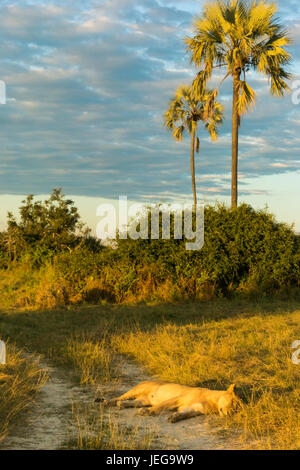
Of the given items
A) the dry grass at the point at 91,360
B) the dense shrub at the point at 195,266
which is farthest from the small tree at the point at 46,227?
the dry grass at the point at 91,360

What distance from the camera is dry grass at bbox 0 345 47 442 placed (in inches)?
241

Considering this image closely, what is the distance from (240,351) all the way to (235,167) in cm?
1426

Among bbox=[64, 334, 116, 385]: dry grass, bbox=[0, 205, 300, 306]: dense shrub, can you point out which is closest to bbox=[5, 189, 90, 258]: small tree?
bbox=[0, 205, 300, 306]: dense shrub

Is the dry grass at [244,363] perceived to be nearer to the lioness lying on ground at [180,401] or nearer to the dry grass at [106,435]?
the lioness lying on ground at [180,401]

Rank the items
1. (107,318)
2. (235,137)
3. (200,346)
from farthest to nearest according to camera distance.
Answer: (235,137) < (107,318) < (200,346)

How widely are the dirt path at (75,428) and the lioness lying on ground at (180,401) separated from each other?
98 mm

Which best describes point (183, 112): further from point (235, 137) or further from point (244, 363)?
point (244, 363)

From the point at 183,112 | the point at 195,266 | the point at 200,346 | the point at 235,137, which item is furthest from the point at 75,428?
the point at 183,112

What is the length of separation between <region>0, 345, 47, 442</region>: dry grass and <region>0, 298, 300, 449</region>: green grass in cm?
81

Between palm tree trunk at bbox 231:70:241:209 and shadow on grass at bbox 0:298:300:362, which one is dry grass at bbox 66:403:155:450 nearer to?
A: shadow on grass at bbox 0:298:300:362

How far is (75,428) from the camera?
586 centimetres

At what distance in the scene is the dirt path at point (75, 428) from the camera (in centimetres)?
538

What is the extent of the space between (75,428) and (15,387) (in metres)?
1.50

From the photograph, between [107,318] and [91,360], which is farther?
[107,318]
